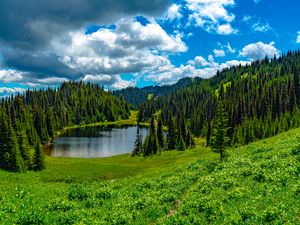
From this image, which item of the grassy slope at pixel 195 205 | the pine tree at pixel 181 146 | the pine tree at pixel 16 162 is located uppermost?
the grassy slope at pixel 195 205

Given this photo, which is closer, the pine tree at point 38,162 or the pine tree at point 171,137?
the pine tree at point 38,162

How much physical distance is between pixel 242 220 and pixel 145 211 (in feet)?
21.5

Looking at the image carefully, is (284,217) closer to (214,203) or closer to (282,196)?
(282,196)

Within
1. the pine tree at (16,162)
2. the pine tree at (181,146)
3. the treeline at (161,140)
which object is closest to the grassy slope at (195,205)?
the pine tree at (16,162)

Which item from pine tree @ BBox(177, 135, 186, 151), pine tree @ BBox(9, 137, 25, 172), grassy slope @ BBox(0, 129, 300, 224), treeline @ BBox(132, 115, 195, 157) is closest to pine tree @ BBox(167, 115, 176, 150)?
treeline @ BBox(132, 115, 195, 157)

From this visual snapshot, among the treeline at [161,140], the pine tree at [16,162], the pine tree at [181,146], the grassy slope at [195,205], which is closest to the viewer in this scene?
the grassy slope at [195,205]

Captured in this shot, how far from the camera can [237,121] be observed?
137 meters

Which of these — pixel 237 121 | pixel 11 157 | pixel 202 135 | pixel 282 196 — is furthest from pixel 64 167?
pixel 202 135

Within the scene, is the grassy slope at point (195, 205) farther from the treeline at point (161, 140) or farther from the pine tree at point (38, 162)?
the treeline at point (161, 140)

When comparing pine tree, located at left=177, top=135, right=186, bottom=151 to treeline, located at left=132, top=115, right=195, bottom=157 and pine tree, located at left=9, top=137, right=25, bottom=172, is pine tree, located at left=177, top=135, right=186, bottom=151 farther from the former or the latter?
pine tree, located at left=9, top=137, right=25, bottom=172

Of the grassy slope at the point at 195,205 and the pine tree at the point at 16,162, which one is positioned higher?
the grassy slope at the point at 195,205

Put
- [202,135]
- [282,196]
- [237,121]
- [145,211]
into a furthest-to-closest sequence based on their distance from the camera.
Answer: [202,135] < [237,121] < [145,211] < [282,196]

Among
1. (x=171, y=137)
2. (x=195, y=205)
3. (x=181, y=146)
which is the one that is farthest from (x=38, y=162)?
(x=171, y=137)

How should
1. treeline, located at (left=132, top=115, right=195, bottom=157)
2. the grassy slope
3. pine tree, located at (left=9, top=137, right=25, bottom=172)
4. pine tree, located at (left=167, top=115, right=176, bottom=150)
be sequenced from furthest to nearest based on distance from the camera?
pine tree, located at (left=167, top=115, right=176, bottom=150)
treeline, located at (left=132, top=115, right=195, bottom=157)
pine tree, located at (left=9, top=137, right=25, bottom=172)
the grassy slope
